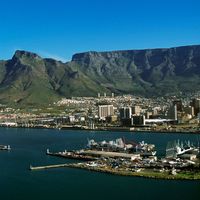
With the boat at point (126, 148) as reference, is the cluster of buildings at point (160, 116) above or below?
above

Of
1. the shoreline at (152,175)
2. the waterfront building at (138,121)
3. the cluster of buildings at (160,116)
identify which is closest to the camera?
the shoreline at (152,175)

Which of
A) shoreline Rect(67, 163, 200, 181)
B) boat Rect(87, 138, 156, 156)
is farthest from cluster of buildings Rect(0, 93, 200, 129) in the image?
shoreline Rect(67, 163, 200, 181)

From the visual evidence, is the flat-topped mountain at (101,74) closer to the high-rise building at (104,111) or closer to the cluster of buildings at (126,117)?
the cluster of buildings at (126,117)

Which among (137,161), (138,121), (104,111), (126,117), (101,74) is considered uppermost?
(101,74)

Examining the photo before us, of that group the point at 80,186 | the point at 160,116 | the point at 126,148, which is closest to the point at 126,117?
the point at 160,116

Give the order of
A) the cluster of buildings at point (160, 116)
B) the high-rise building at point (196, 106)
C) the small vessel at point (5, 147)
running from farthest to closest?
the high-rise building at point (196, 106)
the cluster of buildings at point (160, 116)
the small vessel at point (5, 147)

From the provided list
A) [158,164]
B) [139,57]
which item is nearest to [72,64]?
[139,57]

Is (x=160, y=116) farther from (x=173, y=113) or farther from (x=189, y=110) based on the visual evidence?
(x=189, y=110)

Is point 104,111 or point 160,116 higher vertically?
point 104,111

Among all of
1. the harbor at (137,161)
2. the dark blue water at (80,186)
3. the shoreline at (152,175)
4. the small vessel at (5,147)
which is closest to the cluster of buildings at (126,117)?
the small vessel at (5,147)
